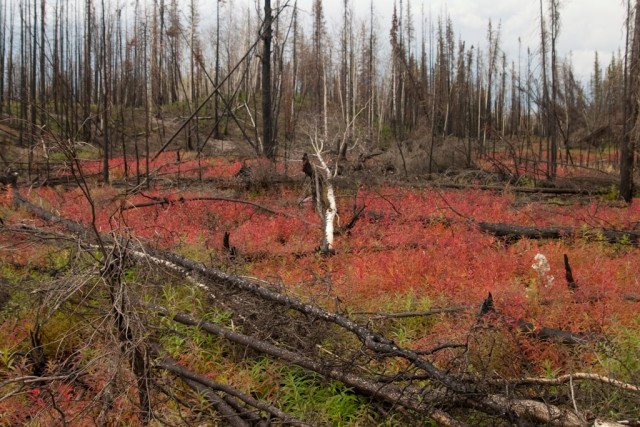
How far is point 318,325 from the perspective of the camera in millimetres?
4156

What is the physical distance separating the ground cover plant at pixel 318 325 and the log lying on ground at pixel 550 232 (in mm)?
42

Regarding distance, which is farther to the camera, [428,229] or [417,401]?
[428,229]

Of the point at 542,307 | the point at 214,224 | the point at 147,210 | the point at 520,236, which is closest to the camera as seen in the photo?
the point at 542,307

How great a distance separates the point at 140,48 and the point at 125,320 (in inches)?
1114

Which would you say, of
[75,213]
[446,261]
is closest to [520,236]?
[446,261]

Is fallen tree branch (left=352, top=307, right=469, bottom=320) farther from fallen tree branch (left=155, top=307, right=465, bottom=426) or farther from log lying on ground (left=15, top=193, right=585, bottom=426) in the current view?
fallen tree branch (left=155, top=307, right=465, bottom=426)

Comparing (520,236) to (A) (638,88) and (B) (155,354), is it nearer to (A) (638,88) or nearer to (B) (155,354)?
(A) (638,88)

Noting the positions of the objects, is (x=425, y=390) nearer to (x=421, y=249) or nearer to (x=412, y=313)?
(x=412, y=313)

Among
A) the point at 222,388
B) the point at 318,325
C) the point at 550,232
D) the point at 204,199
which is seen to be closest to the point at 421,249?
the point at 550,232

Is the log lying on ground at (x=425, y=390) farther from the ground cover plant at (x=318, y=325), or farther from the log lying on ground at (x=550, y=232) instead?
the log lying on ground at (x=550, y=232)

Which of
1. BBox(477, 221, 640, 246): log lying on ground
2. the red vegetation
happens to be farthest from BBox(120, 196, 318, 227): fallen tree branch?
BBox(477, 221, 640, 246): log lying on ground

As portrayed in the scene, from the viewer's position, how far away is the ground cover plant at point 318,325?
326 centimetres

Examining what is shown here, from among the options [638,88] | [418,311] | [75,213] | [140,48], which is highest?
[140,48]

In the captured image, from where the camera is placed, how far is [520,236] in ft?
25.5
